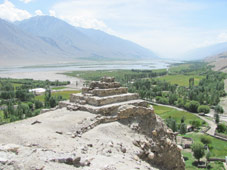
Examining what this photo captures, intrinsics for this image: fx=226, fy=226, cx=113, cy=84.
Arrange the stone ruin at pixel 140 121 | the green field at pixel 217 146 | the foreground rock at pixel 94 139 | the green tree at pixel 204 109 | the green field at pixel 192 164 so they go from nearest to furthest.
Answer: the foreground rock at pixel 94 139 → the stone ruin at pixel 140 121 → the green field at pixel 192 164 → the green field at pixel 217 146 → the green tree at pixel 204 109

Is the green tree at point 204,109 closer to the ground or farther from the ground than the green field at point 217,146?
farther from the ground

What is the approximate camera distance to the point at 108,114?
15.1m

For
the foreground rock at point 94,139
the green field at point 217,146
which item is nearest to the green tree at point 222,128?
the green field at point 217,146

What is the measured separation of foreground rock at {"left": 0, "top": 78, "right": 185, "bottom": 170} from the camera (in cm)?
839

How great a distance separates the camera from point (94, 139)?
38.5 ft

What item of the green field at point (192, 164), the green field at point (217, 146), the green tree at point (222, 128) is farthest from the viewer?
the green tree at point (222, 128)

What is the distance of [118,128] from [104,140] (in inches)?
83.5

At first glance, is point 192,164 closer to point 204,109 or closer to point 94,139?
point 94,139

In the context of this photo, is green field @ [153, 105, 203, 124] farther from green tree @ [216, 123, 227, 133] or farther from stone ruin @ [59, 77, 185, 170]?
stone ruin @ [59, 77, 185, 170]

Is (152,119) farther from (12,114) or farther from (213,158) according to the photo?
(12,114)

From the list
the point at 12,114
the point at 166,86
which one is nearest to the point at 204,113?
the point at 166,86

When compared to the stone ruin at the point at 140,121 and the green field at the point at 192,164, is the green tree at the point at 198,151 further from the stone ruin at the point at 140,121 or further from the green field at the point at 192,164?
the stone ruin at the point at 140,121

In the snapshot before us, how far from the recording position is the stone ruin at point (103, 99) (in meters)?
15.3

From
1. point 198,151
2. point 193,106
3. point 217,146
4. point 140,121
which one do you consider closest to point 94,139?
point 140,121
